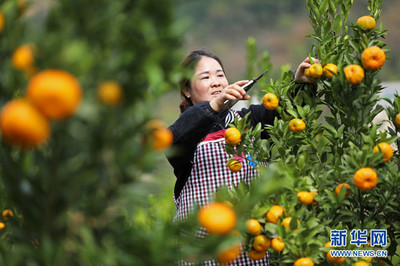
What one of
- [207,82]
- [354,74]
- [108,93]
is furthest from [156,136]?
[207,82]

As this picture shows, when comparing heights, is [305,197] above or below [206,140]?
below

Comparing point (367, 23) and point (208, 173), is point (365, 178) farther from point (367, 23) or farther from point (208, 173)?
point (208, 173)

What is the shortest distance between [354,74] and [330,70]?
0.30ft

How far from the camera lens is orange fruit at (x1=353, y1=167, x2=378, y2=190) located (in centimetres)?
114

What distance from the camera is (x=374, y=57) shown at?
3.98ft

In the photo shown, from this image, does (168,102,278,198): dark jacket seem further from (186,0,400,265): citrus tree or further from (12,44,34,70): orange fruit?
(12,44,34,70): orange fruit

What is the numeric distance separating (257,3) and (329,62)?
92.5 ft

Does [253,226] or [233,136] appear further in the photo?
[233,136]

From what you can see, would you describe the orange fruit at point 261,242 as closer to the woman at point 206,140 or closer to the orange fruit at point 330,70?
the woman at point 206,140

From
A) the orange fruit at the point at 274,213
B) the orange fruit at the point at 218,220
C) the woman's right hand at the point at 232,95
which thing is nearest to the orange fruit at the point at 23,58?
the orange fruit at the point at 218,220

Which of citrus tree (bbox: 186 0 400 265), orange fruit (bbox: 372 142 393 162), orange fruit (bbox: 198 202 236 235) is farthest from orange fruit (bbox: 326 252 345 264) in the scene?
orange fruit (bbox: 198 202 236 235)

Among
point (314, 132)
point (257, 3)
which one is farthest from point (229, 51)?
point (314, 132)

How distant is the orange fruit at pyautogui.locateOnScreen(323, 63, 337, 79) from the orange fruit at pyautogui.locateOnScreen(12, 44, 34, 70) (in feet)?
3.04

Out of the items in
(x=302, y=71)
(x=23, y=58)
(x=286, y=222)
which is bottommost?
(x=286, y=222)
